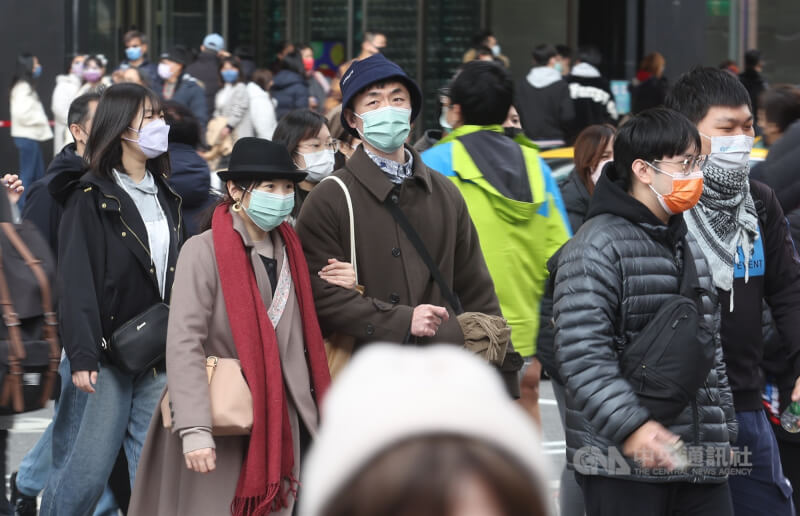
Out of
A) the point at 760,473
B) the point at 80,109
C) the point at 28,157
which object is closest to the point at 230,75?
the point at 28,157

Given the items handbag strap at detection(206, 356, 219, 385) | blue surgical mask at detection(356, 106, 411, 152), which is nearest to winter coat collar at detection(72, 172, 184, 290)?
handbag strap at detection(206, 356, 219, 385)

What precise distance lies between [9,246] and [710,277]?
7.11ft

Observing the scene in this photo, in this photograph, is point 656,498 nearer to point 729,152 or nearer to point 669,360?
point 669,360

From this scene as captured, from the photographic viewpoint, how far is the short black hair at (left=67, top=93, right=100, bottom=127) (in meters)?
6.42

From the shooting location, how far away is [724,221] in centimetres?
461

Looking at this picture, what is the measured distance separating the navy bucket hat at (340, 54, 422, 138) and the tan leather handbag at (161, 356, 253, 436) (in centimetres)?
108

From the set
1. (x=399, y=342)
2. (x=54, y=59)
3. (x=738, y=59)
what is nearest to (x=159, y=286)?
(x=399, y=342)

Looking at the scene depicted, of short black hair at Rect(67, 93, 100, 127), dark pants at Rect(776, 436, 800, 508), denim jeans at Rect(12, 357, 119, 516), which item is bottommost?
denim jeans at Rect(12, 357, 119, 516)

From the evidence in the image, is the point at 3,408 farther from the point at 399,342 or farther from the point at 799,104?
the point at 799,104

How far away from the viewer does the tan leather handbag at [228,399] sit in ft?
14.3

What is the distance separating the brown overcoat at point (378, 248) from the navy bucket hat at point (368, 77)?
0.79ft

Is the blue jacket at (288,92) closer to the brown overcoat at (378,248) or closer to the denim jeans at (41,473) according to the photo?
the denim jeans at (41,473)

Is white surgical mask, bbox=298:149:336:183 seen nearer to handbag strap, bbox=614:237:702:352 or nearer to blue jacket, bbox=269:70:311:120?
handbag strap, bbox=614:237:702:352

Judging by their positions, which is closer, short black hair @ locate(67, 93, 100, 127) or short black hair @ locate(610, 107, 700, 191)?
short black hair @ locate(610, 107, 700, 191)
